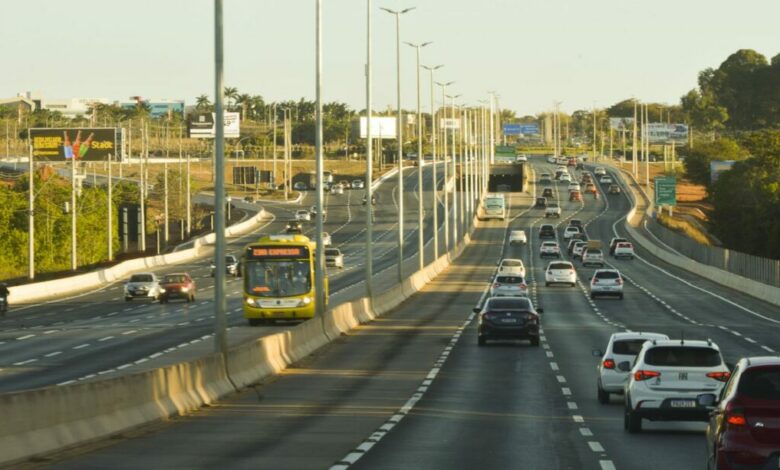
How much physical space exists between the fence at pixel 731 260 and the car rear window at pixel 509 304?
107ft

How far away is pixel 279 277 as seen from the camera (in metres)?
55.4

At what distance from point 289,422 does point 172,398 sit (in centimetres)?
202

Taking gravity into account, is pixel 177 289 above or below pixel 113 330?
below

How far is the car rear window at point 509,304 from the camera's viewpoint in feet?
156

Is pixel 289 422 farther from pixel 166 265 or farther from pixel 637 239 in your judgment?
pixel 637 239

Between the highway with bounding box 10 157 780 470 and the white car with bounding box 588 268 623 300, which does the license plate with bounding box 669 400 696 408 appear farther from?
the white car with bounding box 588 268 623 300

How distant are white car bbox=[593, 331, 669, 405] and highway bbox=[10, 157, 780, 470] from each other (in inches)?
19.1

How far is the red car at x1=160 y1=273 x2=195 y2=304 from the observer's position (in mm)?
77875

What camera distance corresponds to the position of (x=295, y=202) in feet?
620

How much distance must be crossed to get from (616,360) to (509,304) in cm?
1862

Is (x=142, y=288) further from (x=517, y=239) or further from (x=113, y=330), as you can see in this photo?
(x=517, y=239)

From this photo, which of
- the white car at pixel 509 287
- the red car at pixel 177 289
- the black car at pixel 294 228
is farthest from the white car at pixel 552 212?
the white car at pixel 509 287

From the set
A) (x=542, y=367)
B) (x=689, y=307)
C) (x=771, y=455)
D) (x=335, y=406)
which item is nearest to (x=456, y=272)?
(x=689, y=307)

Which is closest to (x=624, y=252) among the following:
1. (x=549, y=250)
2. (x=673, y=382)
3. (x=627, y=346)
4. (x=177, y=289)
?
(x=549, y=250)
